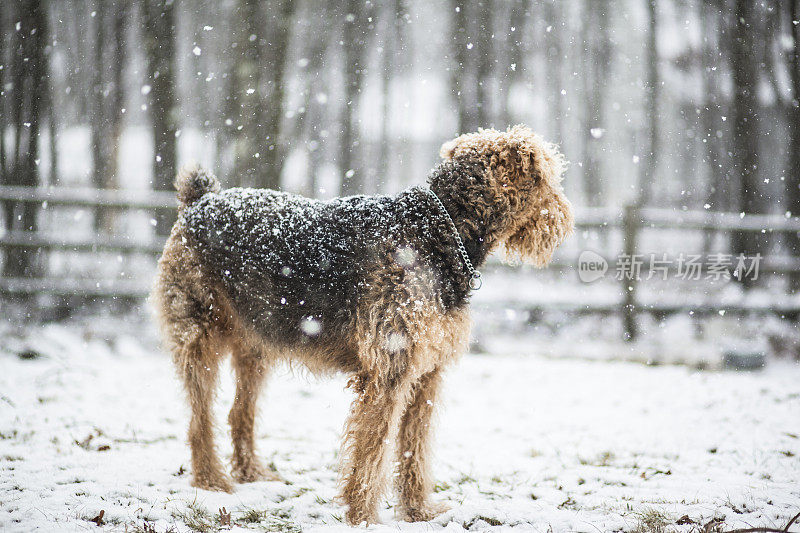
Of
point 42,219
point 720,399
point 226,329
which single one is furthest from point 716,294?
point 42,219

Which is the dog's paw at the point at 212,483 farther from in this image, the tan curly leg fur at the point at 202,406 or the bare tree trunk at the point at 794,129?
A: the bare tree trunk at the point at 794,129

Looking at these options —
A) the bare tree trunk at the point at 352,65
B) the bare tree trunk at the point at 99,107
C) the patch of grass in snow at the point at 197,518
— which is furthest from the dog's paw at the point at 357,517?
the bare tree trunk at the point at 99,107

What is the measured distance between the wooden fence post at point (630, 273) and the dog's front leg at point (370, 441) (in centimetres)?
575

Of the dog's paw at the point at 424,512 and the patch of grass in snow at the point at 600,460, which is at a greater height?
the dog's paw at the point at 424,512

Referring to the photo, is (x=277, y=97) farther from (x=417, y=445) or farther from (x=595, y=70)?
(x=595, y=70)

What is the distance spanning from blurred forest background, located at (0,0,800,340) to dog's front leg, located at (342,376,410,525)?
5.69 m

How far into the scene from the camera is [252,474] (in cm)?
329

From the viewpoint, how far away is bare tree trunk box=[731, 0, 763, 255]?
362 inches

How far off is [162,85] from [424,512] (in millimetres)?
8432

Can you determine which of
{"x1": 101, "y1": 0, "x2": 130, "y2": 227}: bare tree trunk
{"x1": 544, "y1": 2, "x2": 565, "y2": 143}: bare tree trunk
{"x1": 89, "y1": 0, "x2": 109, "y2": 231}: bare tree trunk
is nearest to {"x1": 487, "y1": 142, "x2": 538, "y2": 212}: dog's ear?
{"x1": 101, "y1": 0, "x2": 130, "y2": 227}: bare tree trunk

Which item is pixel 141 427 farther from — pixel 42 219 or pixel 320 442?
pixel 42 219

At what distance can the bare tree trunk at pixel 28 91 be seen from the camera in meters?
8.38

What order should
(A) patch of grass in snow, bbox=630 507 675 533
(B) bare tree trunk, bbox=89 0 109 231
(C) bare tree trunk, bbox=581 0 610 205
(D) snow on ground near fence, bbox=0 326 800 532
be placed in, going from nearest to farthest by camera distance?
(A) patch of grass in snow, bbox=630 507 675 533 → (D) snow on ground near fence, bbox=0 326 800 532 → (B) bare tree trunk, bbox=89 0 109 231 → (C) bare tree trunk, bbox=581 0 610 205

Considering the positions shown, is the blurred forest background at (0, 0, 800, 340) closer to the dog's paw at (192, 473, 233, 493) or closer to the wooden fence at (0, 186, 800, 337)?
the wooden fence at (0, 186, 800, 337)
